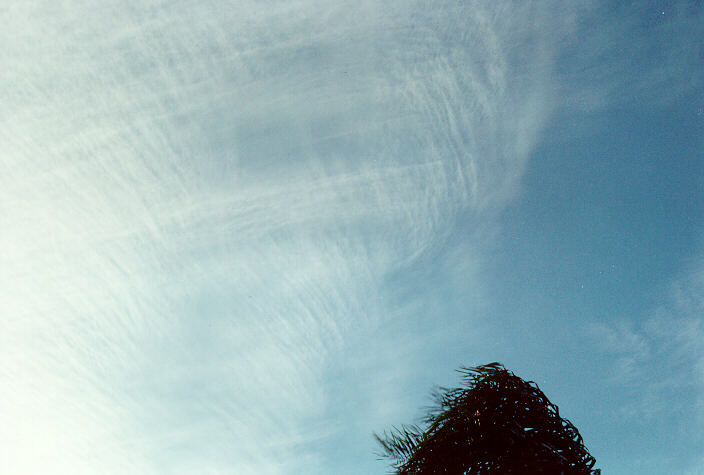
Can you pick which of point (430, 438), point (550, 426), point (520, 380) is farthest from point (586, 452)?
point (430, 438)

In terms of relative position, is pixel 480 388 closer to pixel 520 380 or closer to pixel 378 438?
pixel 520 380

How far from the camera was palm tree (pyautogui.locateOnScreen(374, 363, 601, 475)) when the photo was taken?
5.25m

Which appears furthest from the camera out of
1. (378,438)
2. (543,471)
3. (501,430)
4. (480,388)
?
(378,438)

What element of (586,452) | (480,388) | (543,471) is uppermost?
(480,388)

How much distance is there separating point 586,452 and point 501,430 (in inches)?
43.7

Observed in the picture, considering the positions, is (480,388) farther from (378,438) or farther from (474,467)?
(378,438)

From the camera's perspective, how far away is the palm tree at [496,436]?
525 cm

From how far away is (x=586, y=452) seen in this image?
18.2 ft

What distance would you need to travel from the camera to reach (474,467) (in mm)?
5383

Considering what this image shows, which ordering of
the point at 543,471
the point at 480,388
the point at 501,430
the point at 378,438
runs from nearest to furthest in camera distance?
the point at 543,471 < the point at 501,430 < the point at 480,388 < the point at 378,438

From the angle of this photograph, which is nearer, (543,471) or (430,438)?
(543,471)

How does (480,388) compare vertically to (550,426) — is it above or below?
above

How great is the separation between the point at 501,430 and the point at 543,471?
0.59 m

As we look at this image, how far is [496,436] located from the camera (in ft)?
17.9
